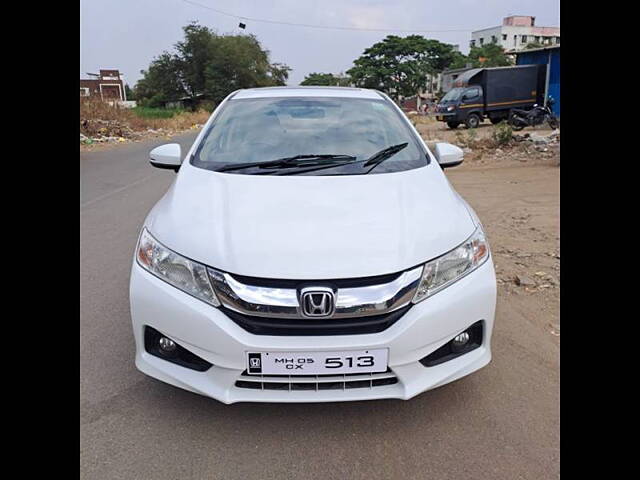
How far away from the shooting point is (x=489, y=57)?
55281mm

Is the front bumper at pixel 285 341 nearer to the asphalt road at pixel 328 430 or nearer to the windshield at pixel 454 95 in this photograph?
the asphalt road at pixel 328 430

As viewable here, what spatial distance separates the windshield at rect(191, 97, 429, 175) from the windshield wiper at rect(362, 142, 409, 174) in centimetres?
2

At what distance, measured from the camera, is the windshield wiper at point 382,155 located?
9.92 ft

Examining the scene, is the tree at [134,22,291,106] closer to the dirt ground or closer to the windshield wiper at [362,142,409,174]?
the dirt ground

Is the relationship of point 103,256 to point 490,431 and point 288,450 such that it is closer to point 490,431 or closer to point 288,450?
point 288,450

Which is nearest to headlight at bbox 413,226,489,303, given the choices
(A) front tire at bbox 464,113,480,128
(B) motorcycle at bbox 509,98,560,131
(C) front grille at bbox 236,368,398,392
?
(C) front grille at bbox 236,368,398,392

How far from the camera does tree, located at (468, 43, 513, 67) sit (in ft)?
173

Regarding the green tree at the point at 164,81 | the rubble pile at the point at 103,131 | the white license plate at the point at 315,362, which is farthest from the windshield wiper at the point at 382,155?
the green tree at the point at 164,81

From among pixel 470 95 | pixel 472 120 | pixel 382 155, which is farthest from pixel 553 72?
pixel 382 155

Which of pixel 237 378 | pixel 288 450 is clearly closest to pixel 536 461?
pixel 288 450

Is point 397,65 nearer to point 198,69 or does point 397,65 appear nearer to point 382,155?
point 198,69

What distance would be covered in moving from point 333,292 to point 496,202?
6073 mm

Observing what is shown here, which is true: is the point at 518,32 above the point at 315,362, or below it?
above

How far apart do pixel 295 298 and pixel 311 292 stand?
0.07 m
